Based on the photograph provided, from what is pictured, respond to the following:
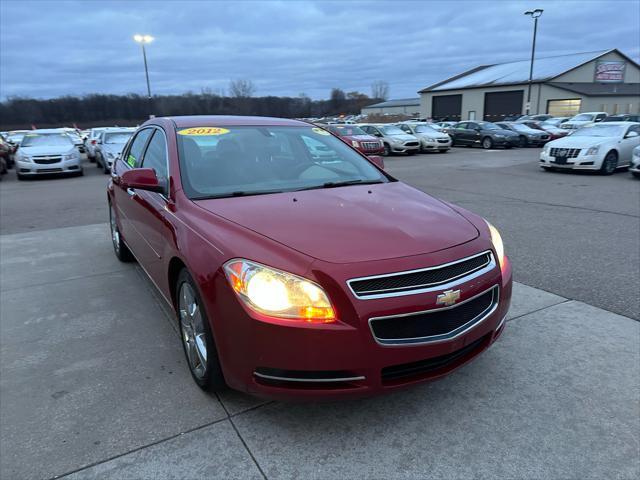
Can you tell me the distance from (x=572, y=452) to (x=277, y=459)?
148 cm

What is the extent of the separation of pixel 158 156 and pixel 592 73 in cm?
6304

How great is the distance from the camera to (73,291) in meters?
4.74

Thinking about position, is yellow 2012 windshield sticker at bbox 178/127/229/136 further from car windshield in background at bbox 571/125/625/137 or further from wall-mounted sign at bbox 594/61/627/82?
wall-mounted sign at bbox 594/61/627/82

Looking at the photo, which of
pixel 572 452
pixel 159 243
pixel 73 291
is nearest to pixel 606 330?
pixel 572 452

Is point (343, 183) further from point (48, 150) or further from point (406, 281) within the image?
point (48, 150)

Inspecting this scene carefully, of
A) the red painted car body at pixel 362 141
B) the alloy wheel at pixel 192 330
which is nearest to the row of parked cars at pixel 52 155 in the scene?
the red painted car body at pixel 362 141

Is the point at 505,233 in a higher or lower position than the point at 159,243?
lower

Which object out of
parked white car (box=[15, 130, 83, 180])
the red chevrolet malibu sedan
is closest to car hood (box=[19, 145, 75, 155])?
parked white car (box=[15, 130, 83, 180])

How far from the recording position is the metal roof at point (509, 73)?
174ft

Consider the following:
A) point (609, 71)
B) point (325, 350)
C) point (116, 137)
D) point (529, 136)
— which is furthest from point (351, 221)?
point (609, 71)

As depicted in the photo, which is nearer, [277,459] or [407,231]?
[277,459]

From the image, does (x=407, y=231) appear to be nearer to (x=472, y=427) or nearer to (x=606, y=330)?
(x=472, y=427)

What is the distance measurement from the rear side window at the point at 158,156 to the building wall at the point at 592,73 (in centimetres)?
5544

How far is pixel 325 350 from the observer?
7.24ft
